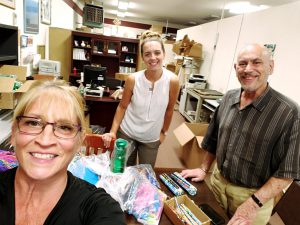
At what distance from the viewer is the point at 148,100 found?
1.77 metres

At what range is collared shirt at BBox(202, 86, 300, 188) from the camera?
1206mm

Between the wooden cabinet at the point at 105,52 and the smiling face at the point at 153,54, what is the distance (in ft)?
13.6

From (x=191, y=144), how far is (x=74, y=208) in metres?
2.41

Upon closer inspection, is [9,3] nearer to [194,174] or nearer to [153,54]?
[153,54]

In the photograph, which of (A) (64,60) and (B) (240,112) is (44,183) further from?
(A) (64,60)

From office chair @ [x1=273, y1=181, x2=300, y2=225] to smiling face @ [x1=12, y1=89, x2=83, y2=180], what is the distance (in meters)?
1.18

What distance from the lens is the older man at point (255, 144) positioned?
3.98 ft

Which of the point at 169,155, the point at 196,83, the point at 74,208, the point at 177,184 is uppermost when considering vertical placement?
the point at 196,83

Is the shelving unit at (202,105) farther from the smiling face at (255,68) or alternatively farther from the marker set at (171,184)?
the marker set at (171,184)

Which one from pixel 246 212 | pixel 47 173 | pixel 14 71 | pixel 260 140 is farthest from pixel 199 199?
pixel 14 71

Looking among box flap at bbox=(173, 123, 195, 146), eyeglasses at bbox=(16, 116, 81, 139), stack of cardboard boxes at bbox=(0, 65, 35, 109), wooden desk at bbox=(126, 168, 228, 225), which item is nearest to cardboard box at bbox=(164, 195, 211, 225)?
wooden desk at bbox=(126, 168, 228, 225)

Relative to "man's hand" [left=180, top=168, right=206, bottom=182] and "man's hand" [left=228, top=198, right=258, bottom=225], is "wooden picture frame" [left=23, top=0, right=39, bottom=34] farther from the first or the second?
"man's hand" [left=228, top=198, right=258, bottom=225]

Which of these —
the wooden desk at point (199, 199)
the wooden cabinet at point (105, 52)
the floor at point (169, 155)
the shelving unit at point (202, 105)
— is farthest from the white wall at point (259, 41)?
the wooden desk at point (199, 199)

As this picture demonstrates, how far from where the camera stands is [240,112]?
139 centimetres
